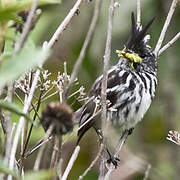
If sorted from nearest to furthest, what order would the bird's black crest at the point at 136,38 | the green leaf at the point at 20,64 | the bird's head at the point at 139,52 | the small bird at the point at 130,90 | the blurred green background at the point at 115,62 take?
the green leaf at the point at 20,64, the bird's black crest at the point at 136,38, the bird's head at the point at 139,52, the small bird at the point at 130,90, the blurred green background at the point at 115,62

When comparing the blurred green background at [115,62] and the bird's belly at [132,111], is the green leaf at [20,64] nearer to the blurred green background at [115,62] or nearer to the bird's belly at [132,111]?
the bird's belly at [132,111]

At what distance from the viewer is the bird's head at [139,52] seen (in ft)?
13.0

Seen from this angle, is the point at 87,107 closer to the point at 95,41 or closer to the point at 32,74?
the point at 95,41

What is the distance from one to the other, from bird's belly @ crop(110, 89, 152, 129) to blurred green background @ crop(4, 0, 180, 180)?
0.43 m

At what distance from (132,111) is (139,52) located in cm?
45

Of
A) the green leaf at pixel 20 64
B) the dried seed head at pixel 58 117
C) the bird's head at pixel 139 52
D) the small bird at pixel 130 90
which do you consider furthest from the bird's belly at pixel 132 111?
the green leaf at pixel 20 64

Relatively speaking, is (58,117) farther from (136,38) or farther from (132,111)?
(132,111)

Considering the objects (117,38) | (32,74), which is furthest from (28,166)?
(32,74)

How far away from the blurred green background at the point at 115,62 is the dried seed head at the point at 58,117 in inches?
109

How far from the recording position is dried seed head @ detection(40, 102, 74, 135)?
5.97 feet

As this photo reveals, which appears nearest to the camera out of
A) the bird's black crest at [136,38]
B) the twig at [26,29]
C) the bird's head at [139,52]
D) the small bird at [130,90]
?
the twig at [26,29]

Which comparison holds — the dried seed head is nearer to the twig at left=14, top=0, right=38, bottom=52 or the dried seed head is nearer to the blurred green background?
the twig at left=14, top=0, right=38, bottom=52

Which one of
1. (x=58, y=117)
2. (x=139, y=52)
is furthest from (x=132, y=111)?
(x=58, y=117)

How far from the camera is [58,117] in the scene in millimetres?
1825
